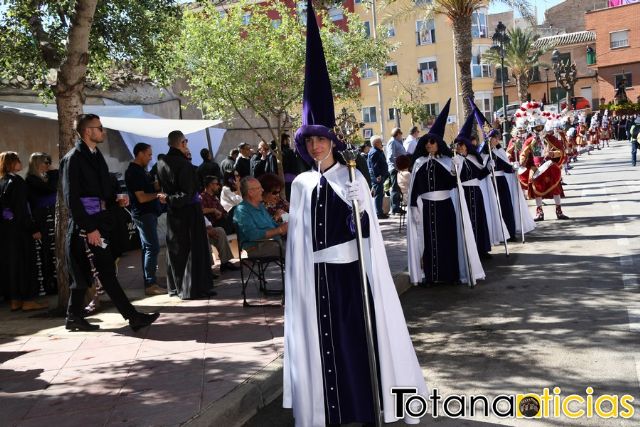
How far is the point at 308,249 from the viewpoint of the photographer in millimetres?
4898

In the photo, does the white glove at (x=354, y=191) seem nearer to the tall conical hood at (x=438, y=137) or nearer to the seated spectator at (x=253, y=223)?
the seated spectator at (x=253, y=223)

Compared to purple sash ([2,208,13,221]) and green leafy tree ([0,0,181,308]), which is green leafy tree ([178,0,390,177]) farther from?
purple sash ([2,208,13,221])

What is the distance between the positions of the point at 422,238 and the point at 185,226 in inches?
117

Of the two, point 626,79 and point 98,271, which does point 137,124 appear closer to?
point 98,271

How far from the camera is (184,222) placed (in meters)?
9.48

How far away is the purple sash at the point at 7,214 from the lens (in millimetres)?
9406

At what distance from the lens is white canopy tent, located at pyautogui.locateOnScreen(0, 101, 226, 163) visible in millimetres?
15219

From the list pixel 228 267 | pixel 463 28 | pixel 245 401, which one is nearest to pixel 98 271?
pixel 245 401

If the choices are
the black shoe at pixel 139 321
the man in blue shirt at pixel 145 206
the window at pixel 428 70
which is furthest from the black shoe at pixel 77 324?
the window at pixel 428 70

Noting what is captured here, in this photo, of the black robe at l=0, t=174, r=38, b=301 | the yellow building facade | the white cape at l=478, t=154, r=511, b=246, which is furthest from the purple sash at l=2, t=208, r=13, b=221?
the yellow building facade

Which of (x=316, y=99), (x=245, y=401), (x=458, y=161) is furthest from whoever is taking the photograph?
(x=458, y=161)

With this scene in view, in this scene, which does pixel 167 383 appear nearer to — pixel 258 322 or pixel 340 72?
pixel 258 322

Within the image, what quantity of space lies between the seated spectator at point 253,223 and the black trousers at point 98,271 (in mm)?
1797

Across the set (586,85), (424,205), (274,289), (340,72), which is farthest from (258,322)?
(586,85)
